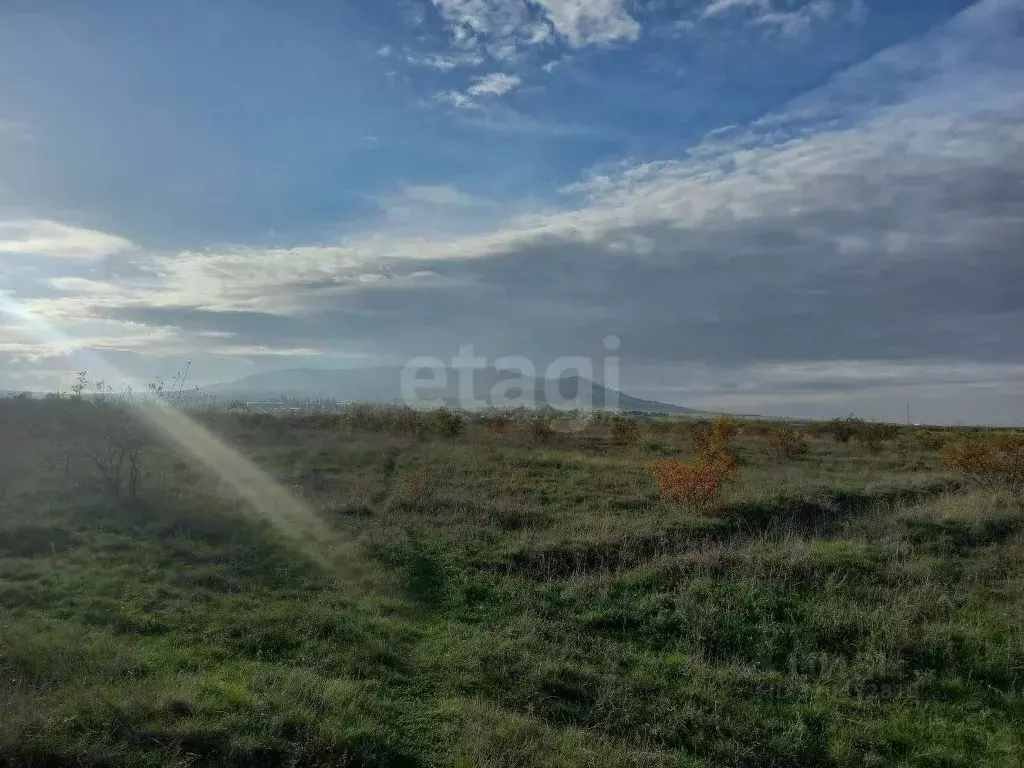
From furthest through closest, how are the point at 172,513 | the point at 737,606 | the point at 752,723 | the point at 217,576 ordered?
the point at 172,513
the point at 217,576
the point at 737,606
the point at 752,723

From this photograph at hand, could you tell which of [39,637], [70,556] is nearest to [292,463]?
[70,556]

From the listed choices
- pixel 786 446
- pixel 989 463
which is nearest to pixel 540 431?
pixel 786 446

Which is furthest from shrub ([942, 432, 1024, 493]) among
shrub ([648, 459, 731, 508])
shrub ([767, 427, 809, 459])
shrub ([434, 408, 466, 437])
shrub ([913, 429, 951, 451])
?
shrub ([434, 408, 466, 437])

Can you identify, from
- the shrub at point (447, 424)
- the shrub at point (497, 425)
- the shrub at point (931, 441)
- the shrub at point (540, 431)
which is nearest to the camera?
the shrub at point (540, 431)

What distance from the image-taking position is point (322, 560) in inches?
456

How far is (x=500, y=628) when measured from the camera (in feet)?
29.9

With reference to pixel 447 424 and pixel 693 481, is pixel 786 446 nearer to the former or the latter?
pixel 447 424

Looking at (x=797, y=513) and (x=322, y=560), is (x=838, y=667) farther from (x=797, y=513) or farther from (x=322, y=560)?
(x=797, y=513)

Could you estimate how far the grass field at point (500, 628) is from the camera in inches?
237

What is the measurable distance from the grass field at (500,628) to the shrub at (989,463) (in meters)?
3.89

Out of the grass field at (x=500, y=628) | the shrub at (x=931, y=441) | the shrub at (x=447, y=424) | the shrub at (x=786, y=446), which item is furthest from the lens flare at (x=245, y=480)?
the shrub at (x=931, y=441)

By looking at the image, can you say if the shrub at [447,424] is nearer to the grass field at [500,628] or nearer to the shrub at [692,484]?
the grass field at [500,628]

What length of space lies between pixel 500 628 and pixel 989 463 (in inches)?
792

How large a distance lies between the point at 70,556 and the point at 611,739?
31.9 feet
